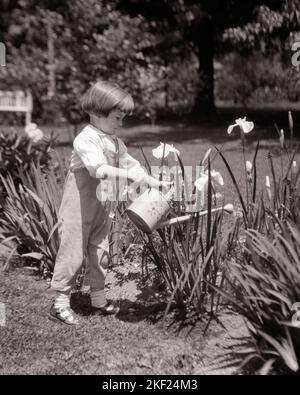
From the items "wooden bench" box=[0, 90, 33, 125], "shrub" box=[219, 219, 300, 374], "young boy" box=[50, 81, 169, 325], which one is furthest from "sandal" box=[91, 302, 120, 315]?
"wooden bench" box=[0, 90, 33, 125]

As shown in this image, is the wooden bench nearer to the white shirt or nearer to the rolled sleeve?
the white shirt

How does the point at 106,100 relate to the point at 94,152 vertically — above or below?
above

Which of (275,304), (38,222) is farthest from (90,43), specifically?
(275,304)

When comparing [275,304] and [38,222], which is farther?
[38,222]

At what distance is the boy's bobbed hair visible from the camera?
8.22 feet

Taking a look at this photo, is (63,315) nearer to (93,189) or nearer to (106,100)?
(93,189)

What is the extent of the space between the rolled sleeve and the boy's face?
4.1 inches

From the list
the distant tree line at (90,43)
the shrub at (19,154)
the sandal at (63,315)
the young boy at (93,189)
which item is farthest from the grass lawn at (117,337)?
the distant tree line at (90,43)

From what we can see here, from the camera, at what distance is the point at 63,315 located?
8.88ft

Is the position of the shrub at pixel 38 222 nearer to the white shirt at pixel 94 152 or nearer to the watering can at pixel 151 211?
the white shirt at pixel 94 152

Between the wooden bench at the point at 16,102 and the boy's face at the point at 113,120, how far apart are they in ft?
31.7

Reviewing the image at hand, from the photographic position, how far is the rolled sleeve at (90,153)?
→ 246 centimetres

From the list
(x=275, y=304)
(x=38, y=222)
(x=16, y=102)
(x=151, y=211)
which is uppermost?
(x=16, y=102)

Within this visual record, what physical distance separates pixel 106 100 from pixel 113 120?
12 centimetres
